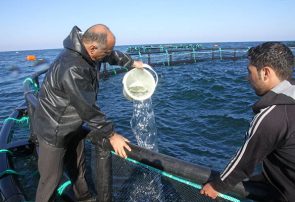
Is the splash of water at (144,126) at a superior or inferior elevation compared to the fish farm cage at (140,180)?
inferior

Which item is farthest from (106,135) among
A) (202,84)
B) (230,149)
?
(202,84)

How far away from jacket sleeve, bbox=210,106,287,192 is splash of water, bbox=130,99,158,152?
5800 millimetres

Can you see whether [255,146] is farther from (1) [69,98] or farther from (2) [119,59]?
(2) [119,59]

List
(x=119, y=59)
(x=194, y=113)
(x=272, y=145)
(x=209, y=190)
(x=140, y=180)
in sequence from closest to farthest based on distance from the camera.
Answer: (x=272, y=145), (x=209, y=190), (x=140, y=180), (x=119, y=59), (x=194, y=113)

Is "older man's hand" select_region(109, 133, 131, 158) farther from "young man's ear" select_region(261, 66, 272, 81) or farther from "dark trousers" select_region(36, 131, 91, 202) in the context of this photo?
"young man's ear" select_region(261, 66, 272, 81)

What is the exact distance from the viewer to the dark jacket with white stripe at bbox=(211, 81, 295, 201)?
203 centimetres

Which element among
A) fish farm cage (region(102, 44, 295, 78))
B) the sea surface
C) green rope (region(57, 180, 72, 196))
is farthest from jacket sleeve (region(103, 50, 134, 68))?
fish farm cage (region(102, 44, 295, 78))

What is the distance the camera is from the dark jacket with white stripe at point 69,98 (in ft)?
8.76

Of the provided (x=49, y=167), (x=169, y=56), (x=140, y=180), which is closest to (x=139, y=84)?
(x=140, y=180)

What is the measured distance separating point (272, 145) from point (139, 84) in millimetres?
2997

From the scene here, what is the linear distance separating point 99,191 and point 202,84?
47.9 ft

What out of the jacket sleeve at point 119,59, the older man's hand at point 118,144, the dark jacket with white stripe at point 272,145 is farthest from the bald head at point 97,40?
the dark jacket with white stripe at point 272,145

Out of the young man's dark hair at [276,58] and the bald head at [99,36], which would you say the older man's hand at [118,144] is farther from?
the young man's dark hair at [276,58]

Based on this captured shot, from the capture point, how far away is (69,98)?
272cm
